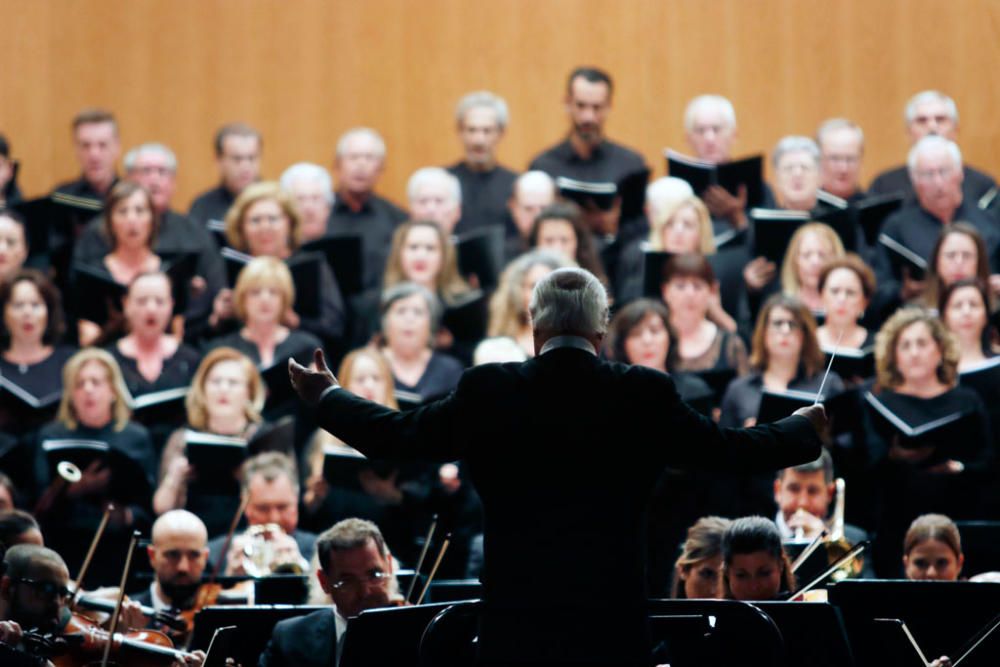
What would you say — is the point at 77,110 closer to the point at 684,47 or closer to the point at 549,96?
the point at 549,96

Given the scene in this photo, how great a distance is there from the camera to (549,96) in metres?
9.47

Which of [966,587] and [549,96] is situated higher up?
[549,96]

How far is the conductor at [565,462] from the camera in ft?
8.59

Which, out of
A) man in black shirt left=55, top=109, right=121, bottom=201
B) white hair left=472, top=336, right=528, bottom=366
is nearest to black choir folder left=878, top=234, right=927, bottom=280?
white hair left=472, top=336, right=528, bottom=366

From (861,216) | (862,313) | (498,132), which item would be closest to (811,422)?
(862,313)

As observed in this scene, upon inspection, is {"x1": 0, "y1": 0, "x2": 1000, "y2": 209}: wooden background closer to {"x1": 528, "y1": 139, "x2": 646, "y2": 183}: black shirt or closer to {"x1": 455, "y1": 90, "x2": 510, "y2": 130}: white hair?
{"x1": 528, "y1": 139, "x2": 646, "y2": 183}: black shirt

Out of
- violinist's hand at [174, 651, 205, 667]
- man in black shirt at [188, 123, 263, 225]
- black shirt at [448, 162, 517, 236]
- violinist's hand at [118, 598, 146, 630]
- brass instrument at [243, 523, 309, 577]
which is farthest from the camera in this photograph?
man in black shirt at [188, 123, 263, 225]

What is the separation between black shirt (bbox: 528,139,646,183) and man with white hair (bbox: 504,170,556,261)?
57cm

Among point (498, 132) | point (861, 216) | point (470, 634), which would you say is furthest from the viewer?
point (498, 132)

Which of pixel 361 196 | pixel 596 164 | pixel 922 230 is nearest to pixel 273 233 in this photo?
pixel 361 196

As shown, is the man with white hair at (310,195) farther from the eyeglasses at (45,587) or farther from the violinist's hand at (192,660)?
the eyeglasses at (45,587)

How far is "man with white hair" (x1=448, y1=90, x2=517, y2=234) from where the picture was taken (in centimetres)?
738

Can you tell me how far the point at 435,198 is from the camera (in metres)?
6.93

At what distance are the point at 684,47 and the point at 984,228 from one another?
2852 mm
